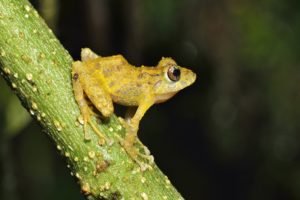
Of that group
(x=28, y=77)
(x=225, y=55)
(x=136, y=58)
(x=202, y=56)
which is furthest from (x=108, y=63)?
(x=225, y=55)

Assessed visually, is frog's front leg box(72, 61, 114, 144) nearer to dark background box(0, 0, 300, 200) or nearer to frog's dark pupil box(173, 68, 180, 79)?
frog's dark pupil box(173, 68, 180, 79)

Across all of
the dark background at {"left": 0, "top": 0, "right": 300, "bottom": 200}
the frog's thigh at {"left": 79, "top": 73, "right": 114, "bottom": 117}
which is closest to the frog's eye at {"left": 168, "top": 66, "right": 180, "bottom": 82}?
the frog's thigh at {"left": 79, "top": 73, "right": 114, "bottom": 117}

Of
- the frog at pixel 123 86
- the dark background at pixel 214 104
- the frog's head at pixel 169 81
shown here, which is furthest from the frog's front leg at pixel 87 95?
the dark background at pixel 214 104

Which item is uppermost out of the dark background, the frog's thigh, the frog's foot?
the frog's thigh

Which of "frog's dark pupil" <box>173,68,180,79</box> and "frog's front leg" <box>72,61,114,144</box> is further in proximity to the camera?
"frog's dark pupil" <box>173,68,180,79</box>

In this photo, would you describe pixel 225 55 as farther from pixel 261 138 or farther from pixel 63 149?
pixel 63 149

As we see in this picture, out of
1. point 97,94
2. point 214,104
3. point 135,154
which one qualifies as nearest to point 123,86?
point 97,94
